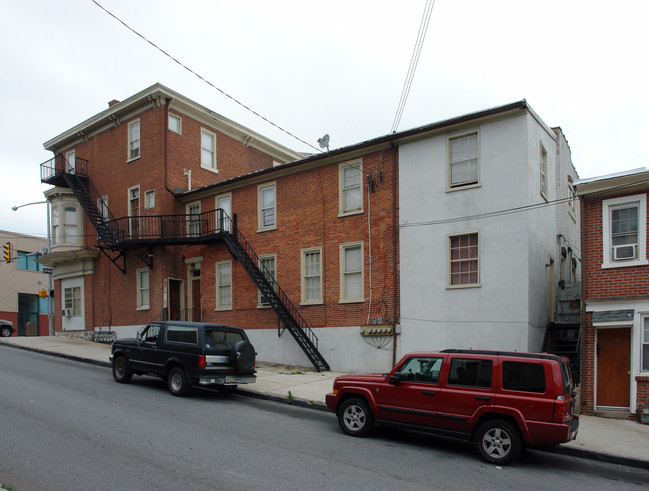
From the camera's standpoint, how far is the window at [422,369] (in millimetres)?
8711

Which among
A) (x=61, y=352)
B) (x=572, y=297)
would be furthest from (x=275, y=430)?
(x=61, y=352)

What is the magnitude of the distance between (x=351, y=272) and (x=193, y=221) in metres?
8.41

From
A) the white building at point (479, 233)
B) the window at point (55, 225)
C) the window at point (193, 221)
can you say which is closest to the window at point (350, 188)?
the white building at point (479, 233)

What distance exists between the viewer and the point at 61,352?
820 inches

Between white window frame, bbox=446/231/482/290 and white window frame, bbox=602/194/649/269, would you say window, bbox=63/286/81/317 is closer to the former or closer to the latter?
white window frame, bbox=446/231/482/290

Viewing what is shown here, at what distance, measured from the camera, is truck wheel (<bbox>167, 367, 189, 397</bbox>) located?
12.6m

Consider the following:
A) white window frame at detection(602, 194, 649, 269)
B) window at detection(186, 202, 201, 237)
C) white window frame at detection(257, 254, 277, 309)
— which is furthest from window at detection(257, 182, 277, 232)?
white window frame at detection(602, 194, 649, 269)

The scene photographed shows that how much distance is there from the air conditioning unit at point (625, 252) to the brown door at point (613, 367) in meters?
1.61

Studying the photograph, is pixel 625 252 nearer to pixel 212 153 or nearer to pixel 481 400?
pixel 481 400

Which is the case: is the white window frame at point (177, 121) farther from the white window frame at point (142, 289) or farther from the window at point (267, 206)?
the white window frame at point (142, 289)

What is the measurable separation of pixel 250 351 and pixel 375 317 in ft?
16.1

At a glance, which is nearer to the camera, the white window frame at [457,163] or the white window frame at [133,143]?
the white window frame at [457,163]

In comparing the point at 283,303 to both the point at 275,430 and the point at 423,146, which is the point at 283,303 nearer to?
the point at 423,146

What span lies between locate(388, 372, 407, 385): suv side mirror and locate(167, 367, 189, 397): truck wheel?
588 centimetres
